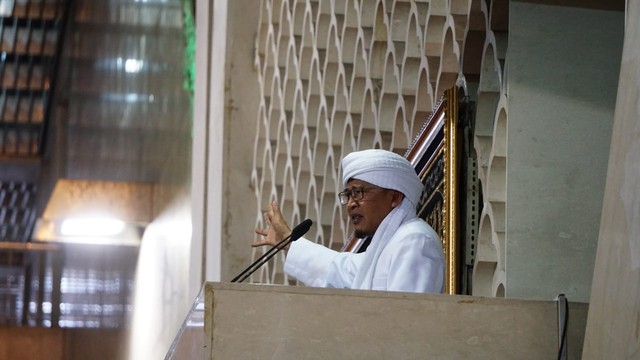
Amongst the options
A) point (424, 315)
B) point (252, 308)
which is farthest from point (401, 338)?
point (252, 308)

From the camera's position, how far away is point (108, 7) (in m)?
15.3

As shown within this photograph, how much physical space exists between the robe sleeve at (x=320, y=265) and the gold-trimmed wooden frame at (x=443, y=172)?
40 centimetres

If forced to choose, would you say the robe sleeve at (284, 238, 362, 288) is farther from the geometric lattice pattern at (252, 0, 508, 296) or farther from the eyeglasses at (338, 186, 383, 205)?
the geometric lattice pattern at (252, 0, 508, 296)

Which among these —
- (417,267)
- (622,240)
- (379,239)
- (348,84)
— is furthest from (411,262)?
(348,84)

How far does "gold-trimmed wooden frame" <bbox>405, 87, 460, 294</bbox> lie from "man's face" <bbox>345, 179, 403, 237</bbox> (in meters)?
0.59

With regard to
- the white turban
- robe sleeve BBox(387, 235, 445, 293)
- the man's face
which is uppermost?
the white turban

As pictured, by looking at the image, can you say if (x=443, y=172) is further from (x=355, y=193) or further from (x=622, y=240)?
(x=622, y=240)

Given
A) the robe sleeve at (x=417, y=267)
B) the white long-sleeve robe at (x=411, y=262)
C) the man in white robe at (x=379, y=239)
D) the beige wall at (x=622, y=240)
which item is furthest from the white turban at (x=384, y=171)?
the beige wall at (x=622, y=240)

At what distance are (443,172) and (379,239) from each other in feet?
3.07

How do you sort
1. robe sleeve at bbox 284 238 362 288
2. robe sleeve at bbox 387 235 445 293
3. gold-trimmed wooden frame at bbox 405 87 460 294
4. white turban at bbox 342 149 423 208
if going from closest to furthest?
robe sleeve at bbox 387 235 445 293
white turban at bbox 342 149 423 208
robe sleeve at bbox 284 238 362 288
gold-trimmed wooden frame at bbox 405 87 460 294

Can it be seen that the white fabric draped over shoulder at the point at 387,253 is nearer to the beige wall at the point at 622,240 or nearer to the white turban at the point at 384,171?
the white turban at the point at 384,171

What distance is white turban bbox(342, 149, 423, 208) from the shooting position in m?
4.49

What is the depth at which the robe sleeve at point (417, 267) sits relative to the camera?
4125 millimetres

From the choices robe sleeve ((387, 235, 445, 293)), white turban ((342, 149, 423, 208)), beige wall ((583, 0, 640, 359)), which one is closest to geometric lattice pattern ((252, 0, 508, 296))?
white turban ((342, 149, 423, 208))
